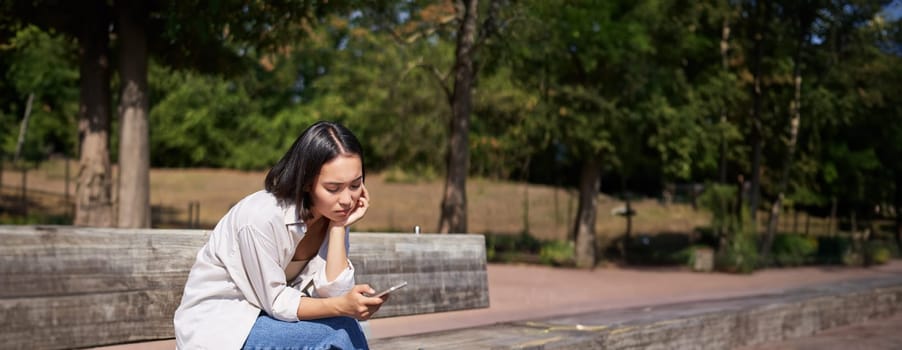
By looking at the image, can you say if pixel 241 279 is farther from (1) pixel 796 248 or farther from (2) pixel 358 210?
(1) pixel 796 248

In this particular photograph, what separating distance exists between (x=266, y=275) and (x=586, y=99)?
16.1 meters

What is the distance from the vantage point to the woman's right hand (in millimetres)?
2826

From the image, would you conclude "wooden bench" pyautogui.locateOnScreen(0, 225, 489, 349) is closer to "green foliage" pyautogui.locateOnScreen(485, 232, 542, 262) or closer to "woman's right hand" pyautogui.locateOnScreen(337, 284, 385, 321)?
"woman's right hand" pyautogui.locateOnScreen(337, 284, 385, 321)

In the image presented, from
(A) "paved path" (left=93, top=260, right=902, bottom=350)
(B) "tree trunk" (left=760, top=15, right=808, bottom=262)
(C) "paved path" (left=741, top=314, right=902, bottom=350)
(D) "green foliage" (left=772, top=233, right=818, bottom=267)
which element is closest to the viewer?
(C) "paved path" (left=741, top=314, right=902, bottom=350)

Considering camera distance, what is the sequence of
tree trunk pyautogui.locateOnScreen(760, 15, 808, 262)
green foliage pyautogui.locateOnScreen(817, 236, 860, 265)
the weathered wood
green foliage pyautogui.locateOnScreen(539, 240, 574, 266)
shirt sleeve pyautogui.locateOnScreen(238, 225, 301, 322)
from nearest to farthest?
shirt sleeve pyautogui.locateOnScreen(238, 225, 301, 322), the weathered wood, green foliage pyautogui.locateOnScreen(539, 240, 574, 266), tree trunk pyautogui.locateOnScreen(760, 15, 808, 262), green foliage pyautogui.locateOnScreen(817, 236, 860, 265)

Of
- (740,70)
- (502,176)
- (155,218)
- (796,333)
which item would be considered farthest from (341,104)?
(796,333)

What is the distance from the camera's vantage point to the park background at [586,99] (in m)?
12.7

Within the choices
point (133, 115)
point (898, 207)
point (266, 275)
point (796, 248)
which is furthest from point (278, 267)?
point (898, 207)

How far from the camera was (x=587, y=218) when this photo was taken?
20.1 metres

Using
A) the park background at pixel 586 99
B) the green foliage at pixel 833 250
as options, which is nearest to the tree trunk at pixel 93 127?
the park background at pixel 586 99

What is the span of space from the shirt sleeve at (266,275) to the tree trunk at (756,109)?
1852 cm

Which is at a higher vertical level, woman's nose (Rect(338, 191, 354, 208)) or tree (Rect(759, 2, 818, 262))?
tree (Rect(759, 2, 818, 262))

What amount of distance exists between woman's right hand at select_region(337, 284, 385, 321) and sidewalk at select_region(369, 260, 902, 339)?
5220 mm

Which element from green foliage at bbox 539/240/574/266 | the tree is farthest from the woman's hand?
the tree
